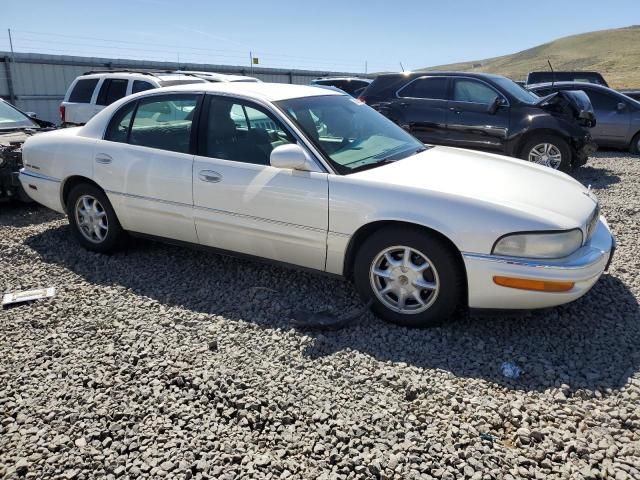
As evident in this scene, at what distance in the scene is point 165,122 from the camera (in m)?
4.55

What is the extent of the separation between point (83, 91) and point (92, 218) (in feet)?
21.1

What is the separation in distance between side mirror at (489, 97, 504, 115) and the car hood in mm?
4397

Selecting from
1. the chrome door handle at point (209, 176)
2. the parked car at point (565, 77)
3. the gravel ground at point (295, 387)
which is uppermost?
the parked car at point (565, 77)

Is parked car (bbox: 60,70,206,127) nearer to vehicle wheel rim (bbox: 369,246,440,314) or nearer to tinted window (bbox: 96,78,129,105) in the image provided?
tinted window (bbox: 96,78,129,105)

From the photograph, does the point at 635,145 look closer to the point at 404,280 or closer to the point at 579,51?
the point at 404,280

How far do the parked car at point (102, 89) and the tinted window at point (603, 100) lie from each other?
8.01 m

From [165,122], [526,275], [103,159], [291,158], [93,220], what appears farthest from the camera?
[93,220]

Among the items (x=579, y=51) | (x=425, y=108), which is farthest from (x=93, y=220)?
(x=579, y=51)

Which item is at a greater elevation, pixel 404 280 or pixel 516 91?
pixel 516 91

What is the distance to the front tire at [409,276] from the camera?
3.40 metres

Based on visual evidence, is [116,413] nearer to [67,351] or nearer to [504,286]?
[67,351]

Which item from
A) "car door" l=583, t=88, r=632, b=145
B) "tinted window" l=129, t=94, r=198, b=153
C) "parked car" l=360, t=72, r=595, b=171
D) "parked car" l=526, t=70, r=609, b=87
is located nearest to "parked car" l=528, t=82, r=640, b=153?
"car door" l=583, t=88, r=632, b=145

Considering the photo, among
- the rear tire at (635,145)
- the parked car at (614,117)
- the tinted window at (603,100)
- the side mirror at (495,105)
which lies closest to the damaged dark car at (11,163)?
the side mirror at (495,105)

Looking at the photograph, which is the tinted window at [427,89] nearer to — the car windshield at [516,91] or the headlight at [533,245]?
the car windshield at [516,91]
